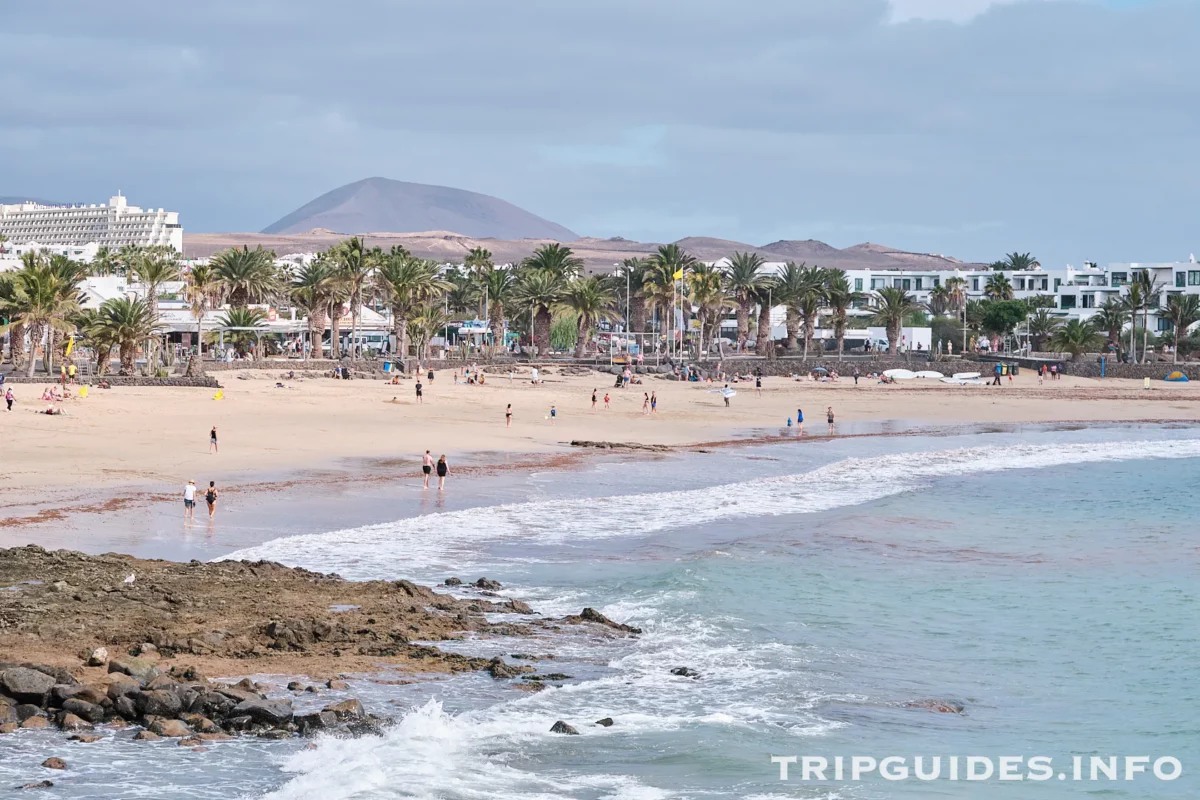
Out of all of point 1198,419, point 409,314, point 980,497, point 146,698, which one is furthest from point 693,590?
point 409,314

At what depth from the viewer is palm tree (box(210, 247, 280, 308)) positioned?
75250 millimetres

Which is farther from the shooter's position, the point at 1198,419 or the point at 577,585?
the point at 1198,419

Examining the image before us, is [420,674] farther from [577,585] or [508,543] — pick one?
[508,543]

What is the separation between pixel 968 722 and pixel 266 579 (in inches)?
384

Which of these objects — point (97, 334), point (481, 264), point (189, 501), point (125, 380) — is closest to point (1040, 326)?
point (481, 264)

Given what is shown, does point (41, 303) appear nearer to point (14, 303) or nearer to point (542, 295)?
point (14, 303)

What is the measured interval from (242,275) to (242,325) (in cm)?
301

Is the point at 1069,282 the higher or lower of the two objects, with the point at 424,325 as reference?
higher

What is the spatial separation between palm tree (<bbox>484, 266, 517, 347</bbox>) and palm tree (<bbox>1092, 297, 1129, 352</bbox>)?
49153 millimetres

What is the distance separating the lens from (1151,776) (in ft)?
39.5

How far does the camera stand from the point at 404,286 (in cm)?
7344

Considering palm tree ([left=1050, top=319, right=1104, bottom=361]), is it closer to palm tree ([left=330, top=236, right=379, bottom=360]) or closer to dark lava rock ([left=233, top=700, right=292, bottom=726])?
palm tree ([left=330, top=236, right=379, bottom=360])

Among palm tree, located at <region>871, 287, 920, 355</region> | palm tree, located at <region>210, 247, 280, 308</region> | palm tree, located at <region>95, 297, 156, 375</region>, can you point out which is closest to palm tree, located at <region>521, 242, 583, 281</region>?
palm tree, located at <region>210, 247, 280, 308</region>

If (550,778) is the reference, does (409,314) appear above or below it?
above
